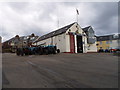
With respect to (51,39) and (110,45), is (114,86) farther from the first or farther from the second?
(110,45)

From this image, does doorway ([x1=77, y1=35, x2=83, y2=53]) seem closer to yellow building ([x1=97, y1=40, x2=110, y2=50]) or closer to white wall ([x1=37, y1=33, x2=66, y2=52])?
white wall ([x1=37, y1=33, x2=66, y2=52])

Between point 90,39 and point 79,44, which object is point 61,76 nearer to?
point 79,44

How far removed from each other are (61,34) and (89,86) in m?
26.0

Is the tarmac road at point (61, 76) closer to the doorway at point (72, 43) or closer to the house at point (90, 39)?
the doorway at point (72, 43)

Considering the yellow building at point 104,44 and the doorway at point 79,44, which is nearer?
the doorway at point 79,44

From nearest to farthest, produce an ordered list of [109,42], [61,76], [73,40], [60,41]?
[61,76]
[73,40]
[60,41]
[109,42]

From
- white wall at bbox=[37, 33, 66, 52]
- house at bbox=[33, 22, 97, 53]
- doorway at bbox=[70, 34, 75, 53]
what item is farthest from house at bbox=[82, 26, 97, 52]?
white wall at bbox=[37, 33, 66, 52]

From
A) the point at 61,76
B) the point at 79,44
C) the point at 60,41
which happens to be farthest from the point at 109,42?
the point at 61,76

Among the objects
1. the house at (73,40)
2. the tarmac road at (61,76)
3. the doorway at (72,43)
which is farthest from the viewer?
the doorway at (72,43)

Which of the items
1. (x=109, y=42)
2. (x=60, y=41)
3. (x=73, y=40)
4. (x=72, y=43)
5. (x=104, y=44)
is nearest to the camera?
(x=72, y=43)

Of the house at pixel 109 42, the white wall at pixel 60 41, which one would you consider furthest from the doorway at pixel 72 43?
the house at pixel 109 42

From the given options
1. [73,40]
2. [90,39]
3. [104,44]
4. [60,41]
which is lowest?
[104,44]

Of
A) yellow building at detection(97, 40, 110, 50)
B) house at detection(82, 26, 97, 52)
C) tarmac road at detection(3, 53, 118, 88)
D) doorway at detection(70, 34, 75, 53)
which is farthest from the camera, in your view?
yellow building at detection(97, 40, 110, 50)

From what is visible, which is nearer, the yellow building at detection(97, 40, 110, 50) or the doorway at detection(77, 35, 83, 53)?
the doorway at detection(77, 35, 83, 53)
